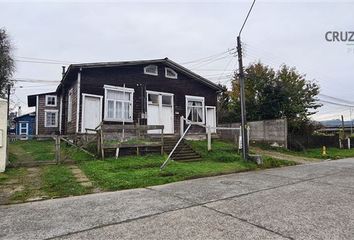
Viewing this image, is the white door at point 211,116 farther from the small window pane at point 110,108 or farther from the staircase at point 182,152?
the small window pane at point 110,108

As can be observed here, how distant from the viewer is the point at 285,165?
14.6 meters

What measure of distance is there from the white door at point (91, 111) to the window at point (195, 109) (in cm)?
606

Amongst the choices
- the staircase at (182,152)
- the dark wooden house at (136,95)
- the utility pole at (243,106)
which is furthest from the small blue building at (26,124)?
the utility pole at (243,106)

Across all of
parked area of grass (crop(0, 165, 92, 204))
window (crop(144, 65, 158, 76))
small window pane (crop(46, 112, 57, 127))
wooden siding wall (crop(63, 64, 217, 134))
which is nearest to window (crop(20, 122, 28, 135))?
small window pane (crop(46, 112, 57, 127))

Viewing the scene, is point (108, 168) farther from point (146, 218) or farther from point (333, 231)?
point (333, 231)

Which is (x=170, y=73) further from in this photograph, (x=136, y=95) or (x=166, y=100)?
(x=136, y=95)

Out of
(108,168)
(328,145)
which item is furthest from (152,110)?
(328,145)

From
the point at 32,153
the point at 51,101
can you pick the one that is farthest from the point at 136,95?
the point at 51,101

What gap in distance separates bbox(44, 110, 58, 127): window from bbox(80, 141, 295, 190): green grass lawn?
2073cm

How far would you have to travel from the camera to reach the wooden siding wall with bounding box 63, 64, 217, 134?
1591cm

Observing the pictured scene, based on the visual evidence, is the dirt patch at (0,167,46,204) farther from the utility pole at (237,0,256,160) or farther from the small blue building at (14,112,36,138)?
the small blue building at (14,112,36,138)

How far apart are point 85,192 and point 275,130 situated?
55.8 ft

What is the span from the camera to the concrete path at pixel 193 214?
4516mm

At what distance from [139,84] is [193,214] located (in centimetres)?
1275
